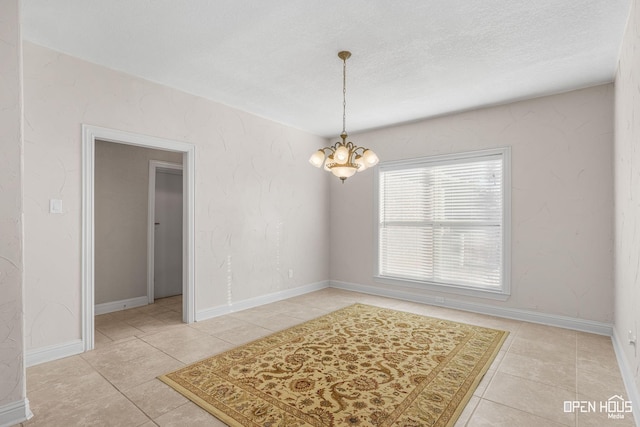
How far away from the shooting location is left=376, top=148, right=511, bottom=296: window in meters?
4.42

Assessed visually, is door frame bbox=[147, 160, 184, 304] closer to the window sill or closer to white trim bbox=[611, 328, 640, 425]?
the window sill

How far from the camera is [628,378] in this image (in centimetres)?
249

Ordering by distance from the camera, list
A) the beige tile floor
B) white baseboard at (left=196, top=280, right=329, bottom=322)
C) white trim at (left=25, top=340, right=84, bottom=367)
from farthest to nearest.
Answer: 1. white baseboard at (left=196, top=280, right=329, bottom=322)
2. white trim at (left=25, top=340, right=84, bottom=367)
3. the beige tile floor

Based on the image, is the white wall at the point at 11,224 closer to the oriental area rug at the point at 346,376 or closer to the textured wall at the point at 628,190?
the oriental area rug at the point at 346,376

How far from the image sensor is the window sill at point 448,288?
438 centimetres

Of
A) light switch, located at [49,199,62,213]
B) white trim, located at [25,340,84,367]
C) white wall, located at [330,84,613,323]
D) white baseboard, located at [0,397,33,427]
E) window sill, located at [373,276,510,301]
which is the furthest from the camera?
window sill, located at [373,276,510,301]

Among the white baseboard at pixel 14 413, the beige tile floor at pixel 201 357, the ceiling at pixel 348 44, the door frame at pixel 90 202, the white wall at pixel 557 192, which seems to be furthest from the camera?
the white wall at pixel 557 192

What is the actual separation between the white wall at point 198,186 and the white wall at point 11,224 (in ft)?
2.98

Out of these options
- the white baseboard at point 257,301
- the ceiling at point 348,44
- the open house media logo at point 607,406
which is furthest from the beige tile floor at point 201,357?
the ceiling at point 348,44

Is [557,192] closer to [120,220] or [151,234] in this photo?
[151,234]

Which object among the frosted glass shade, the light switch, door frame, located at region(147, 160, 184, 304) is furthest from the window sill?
the light switch

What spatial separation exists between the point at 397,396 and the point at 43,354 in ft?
10.0

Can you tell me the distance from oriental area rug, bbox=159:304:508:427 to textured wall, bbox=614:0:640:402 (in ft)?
3.50

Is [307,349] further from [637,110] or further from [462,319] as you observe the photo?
[637,110]
